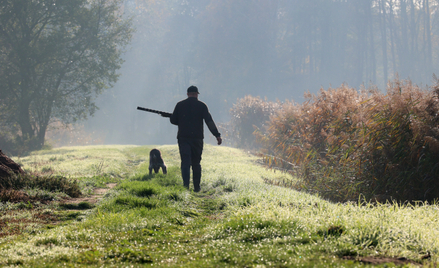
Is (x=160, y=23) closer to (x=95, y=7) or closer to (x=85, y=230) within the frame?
(x=95, y=7)

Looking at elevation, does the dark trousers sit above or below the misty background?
below

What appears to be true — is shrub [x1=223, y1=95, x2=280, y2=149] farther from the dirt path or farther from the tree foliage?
the dirt path

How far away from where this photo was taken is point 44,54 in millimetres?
27172

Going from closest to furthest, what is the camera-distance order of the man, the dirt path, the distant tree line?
the dirt path → the man → the distant tree line

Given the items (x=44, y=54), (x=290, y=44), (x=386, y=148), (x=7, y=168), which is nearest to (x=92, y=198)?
(x=7, y=168)

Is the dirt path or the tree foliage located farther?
the tree foliage

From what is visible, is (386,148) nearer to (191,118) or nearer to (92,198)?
(191,118)

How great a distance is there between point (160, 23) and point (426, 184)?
97175 millimetres

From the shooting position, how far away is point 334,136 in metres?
9.03

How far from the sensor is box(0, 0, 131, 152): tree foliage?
2597 centimetres

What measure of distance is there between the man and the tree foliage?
76.5 feet

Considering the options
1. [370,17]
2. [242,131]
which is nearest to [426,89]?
[242,131]

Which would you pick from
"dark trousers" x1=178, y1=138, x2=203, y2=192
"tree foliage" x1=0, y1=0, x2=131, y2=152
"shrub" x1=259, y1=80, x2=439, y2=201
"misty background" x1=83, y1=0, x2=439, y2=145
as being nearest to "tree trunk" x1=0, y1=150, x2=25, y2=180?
"dark trousers" x1=178, y1=138, x2=203, y2=192

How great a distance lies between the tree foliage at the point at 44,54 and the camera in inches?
1022
